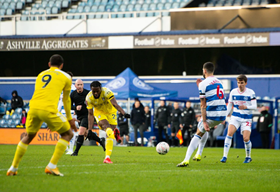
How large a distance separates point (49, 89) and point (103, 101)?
3.35 meters

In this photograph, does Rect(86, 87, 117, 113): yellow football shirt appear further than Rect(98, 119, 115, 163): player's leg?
Yes

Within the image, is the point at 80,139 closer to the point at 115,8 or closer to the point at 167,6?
the point at 167,6

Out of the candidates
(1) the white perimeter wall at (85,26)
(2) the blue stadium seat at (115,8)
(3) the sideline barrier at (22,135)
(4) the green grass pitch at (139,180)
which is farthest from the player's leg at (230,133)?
(2) the blue stadium seat at (115,8)

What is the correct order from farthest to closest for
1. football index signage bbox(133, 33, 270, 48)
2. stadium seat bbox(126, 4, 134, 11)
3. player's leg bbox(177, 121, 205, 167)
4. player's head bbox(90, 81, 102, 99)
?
1. stadium seat bbox(126, 4, 134, 11)
2. football index signage bbox(133, 33, 270, 48)
3. player's head bbox(90, 81, 102, 99)
4. player's leg bbox(177, 121, 205, 167)

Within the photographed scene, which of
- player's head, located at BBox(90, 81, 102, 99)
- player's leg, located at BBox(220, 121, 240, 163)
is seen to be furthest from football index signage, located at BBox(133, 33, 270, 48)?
player's head, located at BBox(90, 81, 102, 99)

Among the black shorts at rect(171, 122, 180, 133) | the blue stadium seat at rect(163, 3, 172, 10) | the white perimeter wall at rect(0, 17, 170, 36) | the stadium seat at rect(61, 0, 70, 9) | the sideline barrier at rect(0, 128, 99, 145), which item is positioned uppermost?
the stadium seat at rect(61, 0, 70, 9)

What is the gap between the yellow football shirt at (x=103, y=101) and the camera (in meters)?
9.91

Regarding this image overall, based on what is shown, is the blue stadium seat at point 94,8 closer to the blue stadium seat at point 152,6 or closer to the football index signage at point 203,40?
the blue stadium seat at point 152,6

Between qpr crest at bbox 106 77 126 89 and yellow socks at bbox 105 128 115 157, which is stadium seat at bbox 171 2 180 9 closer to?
qpr crest at bbox 106 77 126 89

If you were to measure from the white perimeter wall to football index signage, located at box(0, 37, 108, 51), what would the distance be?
1.18 metres

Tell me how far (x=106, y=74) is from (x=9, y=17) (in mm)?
7859

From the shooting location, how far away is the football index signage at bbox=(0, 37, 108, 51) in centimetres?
2680

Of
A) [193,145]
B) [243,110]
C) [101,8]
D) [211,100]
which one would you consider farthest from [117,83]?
[193,145]

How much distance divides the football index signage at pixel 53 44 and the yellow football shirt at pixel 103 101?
55.1ft
